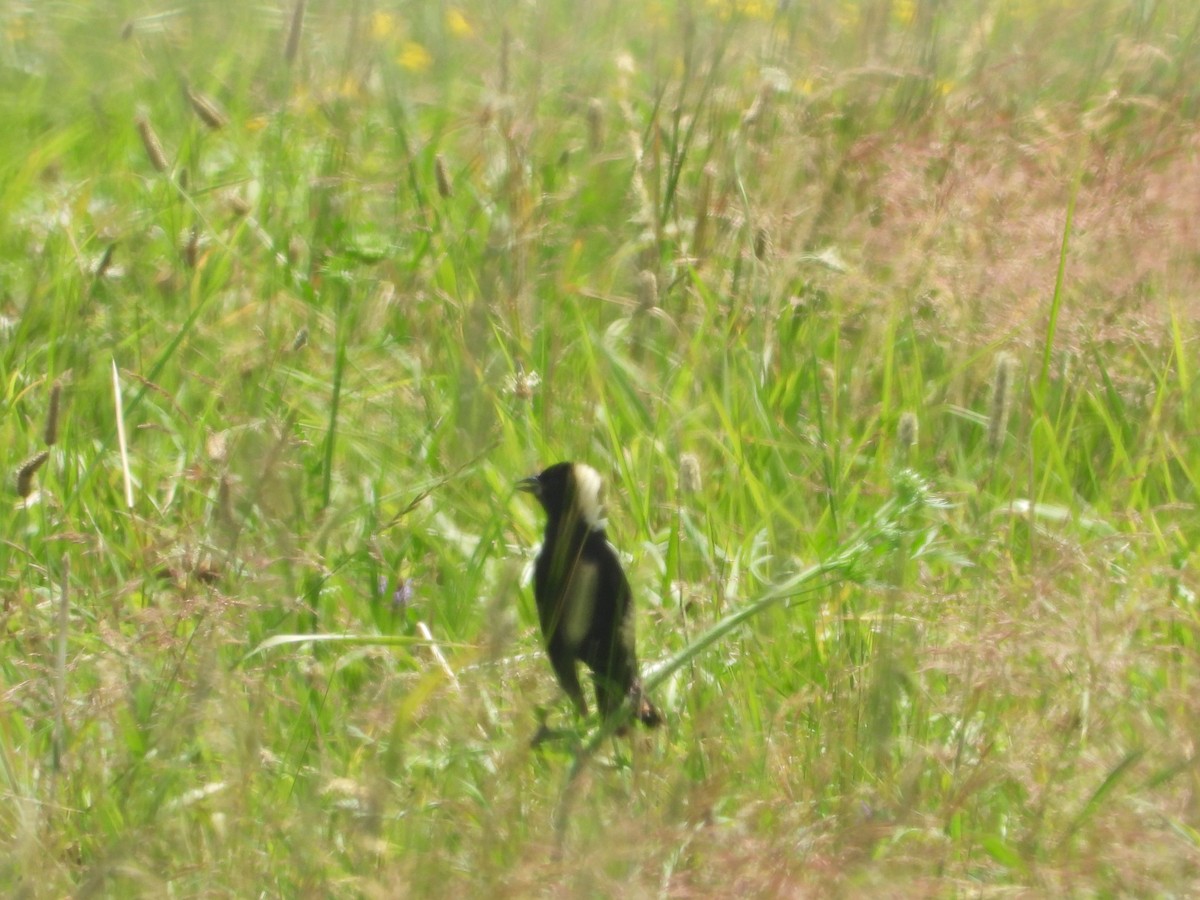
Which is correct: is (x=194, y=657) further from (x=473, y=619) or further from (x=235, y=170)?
(x=235, y=170)

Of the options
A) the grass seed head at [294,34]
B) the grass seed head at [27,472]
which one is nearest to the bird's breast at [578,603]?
the grass seed head at [27,472]

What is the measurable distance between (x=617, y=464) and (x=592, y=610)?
860 millimetres

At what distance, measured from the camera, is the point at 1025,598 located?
2186mm

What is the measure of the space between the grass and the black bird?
2.6 inches

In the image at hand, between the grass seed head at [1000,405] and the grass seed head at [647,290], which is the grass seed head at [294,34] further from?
the grass seed head at [1000,405]

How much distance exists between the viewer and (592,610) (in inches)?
82.4

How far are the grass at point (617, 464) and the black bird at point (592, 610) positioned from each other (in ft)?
0.22

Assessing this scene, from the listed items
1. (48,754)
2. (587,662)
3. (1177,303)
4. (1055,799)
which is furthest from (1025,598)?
(48,754)

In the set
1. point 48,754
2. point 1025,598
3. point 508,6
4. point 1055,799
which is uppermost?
point 508,6

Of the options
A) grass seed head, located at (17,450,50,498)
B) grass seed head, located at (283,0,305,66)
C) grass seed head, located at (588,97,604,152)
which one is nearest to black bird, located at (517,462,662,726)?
grass seed head, located at (17,450,50,498)

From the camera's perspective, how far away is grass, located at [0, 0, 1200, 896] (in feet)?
5.85

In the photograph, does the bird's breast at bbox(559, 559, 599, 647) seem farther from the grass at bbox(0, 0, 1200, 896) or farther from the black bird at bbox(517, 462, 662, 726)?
the grass at bbox(0, 0, 1200, 896)

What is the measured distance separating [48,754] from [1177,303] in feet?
6.79

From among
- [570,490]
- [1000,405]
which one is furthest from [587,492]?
[1000,405]
